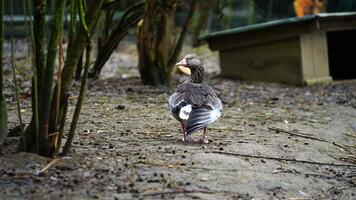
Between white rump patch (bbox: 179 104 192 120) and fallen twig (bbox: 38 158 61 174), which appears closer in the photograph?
fallen twig (bbox: 38 158 61 174)

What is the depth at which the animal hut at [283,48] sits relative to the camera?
10.1 metres

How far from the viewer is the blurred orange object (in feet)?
47.0

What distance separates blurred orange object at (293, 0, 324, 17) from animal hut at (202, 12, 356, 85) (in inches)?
103

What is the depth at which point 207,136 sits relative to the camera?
5645 mm

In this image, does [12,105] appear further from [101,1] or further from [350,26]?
[350,26]

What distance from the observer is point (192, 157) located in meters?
4.64

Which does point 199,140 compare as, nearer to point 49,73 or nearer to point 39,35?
point 49,73

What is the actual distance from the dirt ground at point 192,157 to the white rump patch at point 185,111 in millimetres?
202

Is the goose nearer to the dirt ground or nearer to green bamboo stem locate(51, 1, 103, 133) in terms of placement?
the dirt ground

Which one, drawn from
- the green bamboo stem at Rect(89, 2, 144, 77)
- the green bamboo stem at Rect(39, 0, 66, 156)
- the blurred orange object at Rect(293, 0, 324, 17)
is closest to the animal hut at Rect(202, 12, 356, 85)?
the green bamboo stem at Rect(89, 2, 144, 77)

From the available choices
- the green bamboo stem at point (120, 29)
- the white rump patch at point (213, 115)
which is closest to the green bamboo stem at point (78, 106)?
the white rump patch at point (213, 115)

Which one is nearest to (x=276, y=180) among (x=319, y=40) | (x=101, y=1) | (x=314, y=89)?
(x=101, y=1)

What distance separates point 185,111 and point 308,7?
384 inches

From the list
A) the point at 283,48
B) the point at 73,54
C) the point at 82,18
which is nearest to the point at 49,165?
the point at 73,54
